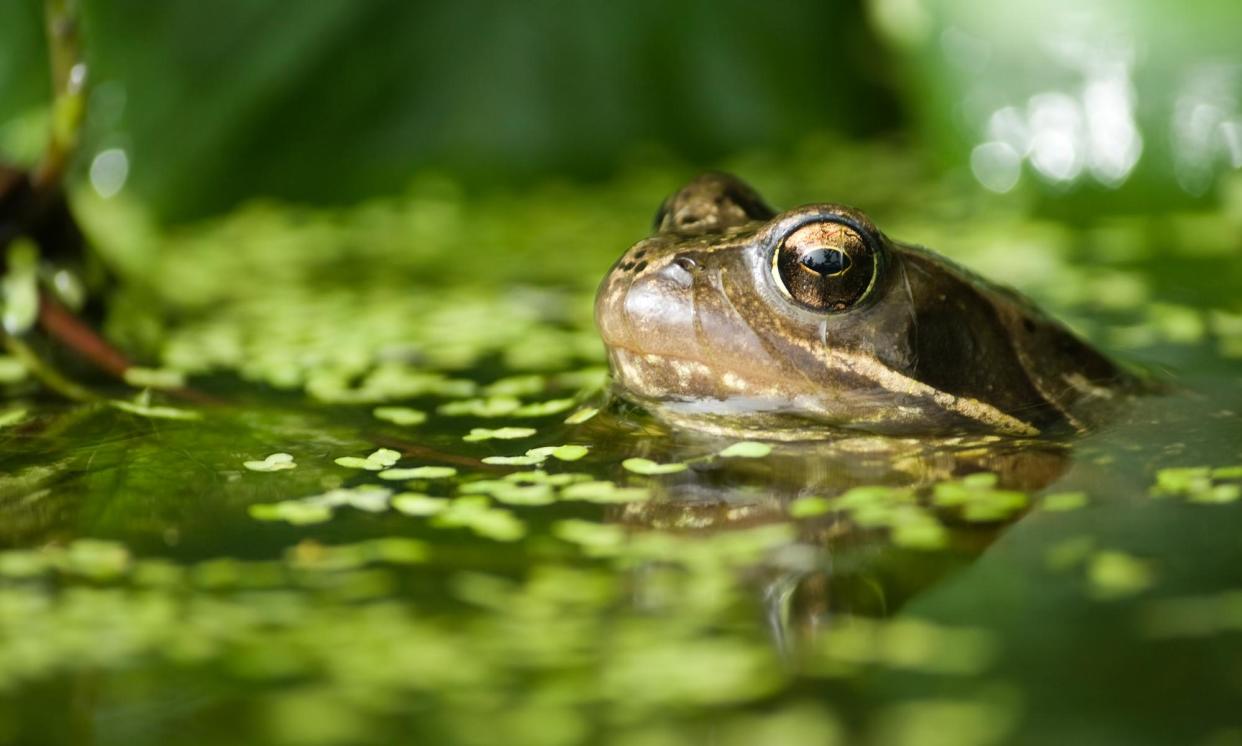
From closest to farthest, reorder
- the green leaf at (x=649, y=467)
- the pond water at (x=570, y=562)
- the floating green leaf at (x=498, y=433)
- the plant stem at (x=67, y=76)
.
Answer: the pond water at (x=570, y=562) → the green leaf at (x=649, y=467) → the floating green leaf at (x=498, y=433) → the plant stem at (x=67, y=76)

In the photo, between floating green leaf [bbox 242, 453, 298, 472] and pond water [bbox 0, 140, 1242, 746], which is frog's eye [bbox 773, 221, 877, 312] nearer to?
pond water [bbox 0, 140, 1242, 746]

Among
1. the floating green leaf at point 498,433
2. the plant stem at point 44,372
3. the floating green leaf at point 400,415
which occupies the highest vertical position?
the plant stem at point 44,372

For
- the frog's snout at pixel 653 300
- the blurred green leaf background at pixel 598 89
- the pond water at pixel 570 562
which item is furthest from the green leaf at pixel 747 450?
the blurred green leaf background at pixel 598 89

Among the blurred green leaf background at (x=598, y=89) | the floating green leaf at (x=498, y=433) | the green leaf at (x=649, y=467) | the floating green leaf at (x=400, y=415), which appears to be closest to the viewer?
the green leaf at (x=649, y=467)

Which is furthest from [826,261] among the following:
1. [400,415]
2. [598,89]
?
[598,89]

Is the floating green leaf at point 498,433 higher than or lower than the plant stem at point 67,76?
lower

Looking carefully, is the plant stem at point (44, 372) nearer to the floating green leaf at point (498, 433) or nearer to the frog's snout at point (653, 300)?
the floating green leaf at point (498, 433)

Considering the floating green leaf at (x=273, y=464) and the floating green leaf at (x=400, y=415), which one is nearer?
the floating green leaf at (x=273, y=464)

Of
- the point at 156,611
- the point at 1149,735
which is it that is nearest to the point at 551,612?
the point at 156,611

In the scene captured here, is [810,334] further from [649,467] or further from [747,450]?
[649,467]
